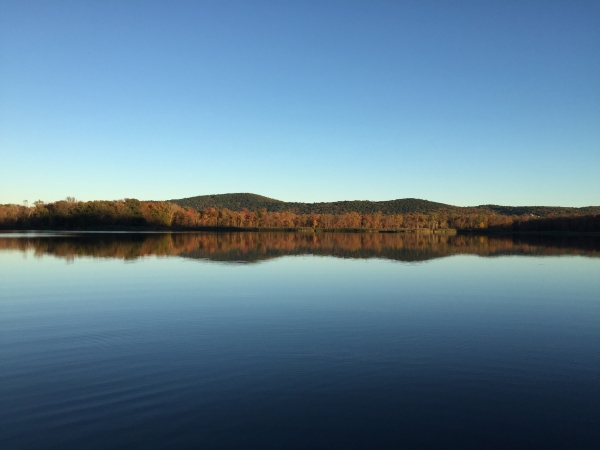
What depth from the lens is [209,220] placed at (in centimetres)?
13138

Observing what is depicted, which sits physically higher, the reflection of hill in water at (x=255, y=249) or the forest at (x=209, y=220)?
the forest at (x=209, y=220)

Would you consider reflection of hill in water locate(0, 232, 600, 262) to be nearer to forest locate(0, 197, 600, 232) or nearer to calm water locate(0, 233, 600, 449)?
calm water locate(0, 233, 600, 449)

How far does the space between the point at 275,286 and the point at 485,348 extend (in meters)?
8.80

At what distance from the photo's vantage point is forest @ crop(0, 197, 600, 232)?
345 ft

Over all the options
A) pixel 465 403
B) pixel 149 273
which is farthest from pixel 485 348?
pixel 149 273

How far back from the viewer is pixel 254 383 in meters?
6.55

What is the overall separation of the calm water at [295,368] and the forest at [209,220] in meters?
97.2

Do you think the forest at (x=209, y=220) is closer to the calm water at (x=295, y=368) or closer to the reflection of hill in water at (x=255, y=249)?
the reflection of hill in water at (x=255, y=249)

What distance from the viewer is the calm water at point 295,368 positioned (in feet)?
17.0

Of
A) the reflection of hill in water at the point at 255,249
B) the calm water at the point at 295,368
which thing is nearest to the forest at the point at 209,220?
the reflection of hill in water at the point at 255,249

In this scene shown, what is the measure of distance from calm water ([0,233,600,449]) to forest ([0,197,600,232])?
97225mm

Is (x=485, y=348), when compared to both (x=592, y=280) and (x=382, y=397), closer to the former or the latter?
(x=382, y=397)

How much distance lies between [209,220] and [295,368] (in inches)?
4994

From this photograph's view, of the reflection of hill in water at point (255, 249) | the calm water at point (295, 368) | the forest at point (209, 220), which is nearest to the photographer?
the calm water at point (295, 368)
